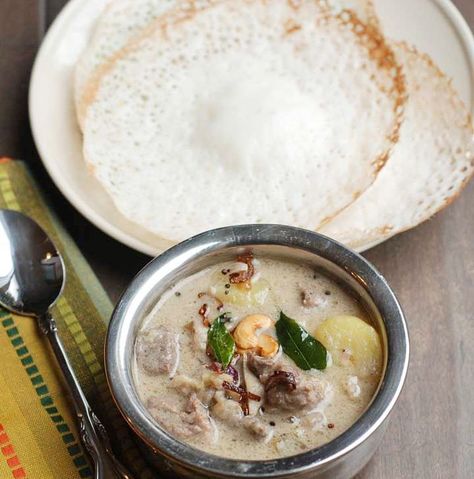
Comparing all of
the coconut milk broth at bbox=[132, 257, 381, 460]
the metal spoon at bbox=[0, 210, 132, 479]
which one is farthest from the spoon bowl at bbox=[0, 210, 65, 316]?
the coconut milk broth at bbox=[132, 257, 381, 460]

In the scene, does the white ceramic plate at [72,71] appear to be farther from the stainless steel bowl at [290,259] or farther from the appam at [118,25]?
the stainless steel bowl at [290,259]

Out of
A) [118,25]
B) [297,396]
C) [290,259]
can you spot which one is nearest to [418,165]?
[290,259]

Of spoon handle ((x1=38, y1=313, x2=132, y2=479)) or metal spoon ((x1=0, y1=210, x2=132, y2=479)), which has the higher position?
spoon handle ((x1=38, y1=313, x2=132, y2=479))

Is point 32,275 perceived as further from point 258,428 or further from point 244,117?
point 258,428

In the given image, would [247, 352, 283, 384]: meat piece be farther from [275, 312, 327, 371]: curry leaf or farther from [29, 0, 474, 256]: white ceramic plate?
[29, 0, 474, 256]: white ceramic plate

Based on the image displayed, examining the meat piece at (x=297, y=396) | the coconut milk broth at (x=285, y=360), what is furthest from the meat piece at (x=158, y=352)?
the meat piece at (x=297, y=396)

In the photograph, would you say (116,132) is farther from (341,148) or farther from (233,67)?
(341,148)
